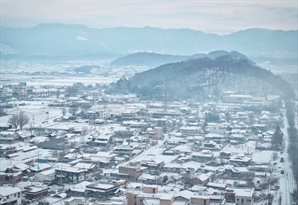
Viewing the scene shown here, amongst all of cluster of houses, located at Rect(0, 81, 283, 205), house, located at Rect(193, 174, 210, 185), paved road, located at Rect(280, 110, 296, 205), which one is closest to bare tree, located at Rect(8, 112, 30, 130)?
cluster of houses, located at Rect(0, 81, 283, 205)

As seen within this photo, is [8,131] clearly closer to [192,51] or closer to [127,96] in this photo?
[127,96]

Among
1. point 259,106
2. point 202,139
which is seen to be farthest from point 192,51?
point 202,139

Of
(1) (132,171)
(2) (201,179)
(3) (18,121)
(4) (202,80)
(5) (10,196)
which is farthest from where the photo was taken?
(4) (202,80)

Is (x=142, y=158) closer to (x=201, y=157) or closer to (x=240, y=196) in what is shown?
(x=201, y=157)

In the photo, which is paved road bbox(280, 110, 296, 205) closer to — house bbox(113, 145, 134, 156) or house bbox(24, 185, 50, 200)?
house bbox(113, 145, 134, 156)

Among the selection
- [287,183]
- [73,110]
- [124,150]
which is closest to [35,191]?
[124,150]

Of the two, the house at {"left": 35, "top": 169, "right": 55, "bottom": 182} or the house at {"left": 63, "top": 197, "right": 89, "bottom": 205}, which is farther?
the house at {"left": 35, "top": 169, "right": 55, "bottom": 182}
